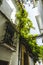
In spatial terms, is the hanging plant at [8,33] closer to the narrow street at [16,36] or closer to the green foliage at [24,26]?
the narrow street at [16,36]

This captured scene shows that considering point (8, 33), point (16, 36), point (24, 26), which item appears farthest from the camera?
point (24, 26)

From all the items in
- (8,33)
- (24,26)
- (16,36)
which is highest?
(24,26)

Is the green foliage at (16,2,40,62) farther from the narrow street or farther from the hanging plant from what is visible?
the hanging plant

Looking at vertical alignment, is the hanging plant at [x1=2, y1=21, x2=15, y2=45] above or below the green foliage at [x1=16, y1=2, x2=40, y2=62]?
below

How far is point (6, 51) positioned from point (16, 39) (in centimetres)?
105

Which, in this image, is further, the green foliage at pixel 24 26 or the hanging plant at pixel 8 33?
the green foliage at pixel 24 26

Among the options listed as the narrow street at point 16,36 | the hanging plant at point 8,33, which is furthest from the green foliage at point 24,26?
the hanging plant at point 8,33

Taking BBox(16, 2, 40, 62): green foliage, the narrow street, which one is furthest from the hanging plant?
BBox(16, 2, 40, 62): green foliage

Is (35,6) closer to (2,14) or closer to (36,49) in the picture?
(36,49)

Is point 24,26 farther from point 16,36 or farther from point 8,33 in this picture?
point 8,33

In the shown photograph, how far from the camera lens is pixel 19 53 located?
→ 7535 millimetres

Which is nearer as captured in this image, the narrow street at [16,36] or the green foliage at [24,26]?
the narrow street at [16,36]

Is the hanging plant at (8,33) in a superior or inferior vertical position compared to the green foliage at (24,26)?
inferior

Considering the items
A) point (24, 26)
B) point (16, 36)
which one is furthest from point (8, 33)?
point (24, 26)
